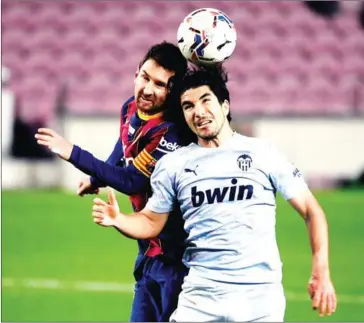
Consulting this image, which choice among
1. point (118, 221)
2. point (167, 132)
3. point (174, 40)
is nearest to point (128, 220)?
point (118, 221)

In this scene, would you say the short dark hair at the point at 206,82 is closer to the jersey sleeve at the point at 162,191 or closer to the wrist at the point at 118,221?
the jersey sleeve at the point at 162,191

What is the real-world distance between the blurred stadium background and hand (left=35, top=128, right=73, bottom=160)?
3725mm

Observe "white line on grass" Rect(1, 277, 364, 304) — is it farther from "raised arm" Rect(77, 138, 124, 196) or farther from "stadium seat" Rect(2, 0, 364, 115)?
"stadium seat" Rect(2, 0, 364, 115)

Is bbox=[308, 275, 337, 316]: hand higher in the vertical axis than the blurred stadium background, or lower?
lower

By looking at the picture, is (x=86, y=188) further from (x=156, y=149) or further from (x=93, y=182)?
(x=156, y=149)

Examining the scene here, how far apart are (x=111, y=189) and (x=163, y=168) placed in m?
0.27

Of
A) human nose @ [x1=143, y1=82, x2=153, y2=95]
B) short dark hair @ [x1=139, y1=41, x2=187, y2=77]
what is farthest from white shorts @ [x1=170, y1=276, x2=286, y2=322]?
short dark hair @ [x1=139, y1=41, x2=187, y2=77]

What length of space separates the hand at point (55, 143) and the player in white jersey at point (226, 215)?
1.10 ft

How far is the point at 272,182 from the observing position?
4.04 meters

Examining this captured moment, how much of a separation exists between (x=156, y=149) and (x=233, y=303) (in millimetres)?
905

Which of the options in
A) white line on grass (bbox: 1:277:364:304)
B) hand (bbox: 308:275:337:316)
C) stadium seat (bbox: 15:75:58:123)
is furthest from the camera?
stadium seat (bbox: 15:75:58:123)

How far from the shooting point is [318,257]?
392 cm

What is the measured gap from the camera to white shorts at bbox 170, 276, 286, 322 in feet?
12.8

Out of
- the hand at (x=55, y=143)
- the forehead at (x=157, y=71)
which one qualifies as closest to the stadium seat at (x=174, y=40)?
the forehead at (x=157, y=71)
